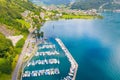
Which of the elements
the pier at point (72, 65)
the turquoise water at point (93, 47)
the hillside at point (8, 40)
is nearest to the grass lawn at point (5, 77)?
the hillside at point (8, 40)

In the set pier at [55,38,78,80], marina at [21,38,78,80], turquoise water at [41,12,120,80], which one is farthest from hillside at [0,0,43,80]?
pier at [55,38,78,80]

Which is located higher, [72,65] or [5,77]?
[5,77]

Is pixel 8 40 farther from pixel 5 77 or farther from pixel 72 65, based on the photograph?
pixel 5 77

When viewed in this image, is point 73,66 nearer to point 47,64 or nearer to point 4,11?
point 47,64

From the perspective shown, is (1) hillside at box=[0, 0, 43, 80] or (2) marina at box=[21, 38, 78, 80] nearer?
(1) hillside at box=[0, 0, 43, 80]

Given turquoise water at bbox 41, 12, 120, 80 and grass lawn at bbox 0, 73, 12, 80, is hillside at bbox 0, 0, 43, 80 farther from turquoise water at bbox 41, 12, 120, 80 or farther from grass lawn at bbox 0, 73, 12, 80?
turquoise water at bbox 41, 12, 120, 80

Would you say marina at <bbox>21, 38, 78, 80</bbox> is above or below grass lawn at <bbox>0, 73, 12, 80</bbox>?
below

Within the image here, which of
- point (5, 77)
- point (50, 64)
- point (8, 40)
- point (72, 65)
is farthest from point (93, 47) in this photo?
point (5, 77)

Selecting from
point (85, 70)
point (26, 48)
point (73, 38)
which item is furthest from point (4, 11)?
point (85, 70)

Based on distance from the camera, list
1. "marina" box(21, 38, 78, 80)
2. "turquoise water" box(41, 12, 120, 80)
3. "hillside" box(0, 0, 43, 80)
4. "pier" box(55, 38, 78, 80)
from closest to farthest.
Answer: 1. "hillside" box(0, 0, 43, 80)
2. "pier" box(55, 38, 78, 80)
3. "marina" box(21, 38, 78, 80)
4. "turquoise water" box(41, 12, 120, 80)
